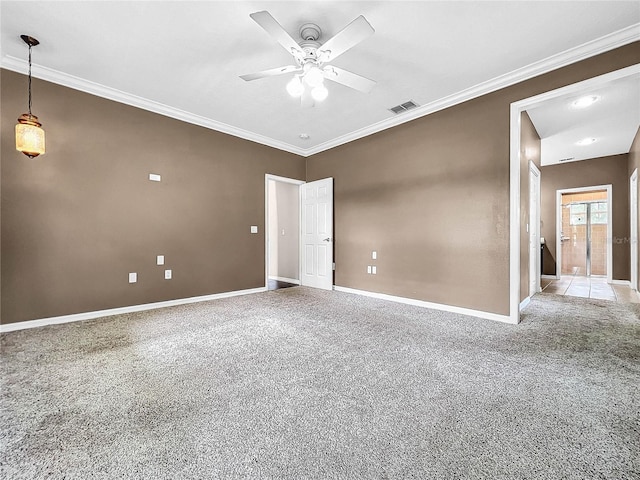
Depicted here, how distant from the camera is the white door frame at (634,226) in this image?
4.75 m

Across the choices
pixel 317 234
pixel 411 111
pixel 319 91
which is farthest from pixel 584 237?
pixel 319 91

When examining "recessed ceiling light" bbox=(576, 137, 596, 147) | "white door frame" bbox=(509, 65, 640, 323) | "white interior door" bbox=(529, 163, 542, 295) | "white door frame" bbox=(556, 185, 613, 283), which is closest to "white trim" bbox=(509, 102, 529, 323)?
"white door frame" bbox=(509, 65, 640, 323)

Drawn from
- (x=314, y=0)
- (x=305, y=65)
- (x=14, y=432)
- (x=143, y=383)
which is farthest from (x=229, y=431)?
(x=314, y=0)

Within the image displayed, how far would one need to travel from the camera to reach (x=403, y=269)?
13.4 ft

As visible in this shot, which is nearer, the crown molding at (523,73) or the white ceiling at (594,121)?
the crown molding at (523,73)

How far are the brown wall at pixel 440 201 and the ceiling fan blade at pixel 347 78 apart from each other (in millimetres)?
1648

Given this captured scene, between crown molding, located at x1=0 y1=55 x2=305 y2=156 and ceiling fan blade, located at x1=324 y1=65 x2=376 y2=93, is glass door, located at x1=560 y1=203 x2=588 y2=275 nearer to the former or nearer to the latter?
ceiling fan blade, located at x1=324 y1=65 x2=376 y2=93

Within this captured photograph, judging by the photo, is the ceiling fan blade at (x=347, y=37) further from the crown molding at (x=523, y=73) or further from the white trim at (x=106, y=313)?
the white trim at (x=106, y=313)

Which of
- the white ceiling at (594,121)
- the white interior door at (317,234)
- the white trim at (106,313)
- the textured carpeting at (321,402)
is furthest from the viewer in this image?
the white interior door at (317,234)

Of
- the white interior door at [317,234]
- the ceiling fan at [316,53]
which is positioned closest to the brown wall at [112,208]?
the white interior door at [317,234]

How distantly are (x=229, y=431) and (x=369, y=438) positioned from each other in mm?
691

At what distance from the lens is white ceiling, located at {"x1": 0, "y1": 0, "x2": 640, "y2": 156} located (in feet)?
6.99

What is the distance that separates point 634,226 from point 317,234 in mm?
5819

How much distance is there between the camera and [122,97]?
342 centimetres
